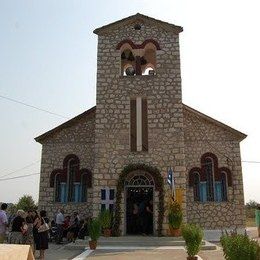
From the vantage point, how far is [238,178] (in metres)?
17.4

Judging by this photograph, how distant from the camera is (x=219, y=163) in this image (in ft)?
57.7

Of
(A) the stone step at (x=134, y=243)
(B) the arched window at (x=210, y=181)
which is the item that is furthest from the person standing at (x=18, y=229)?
(B) the arched window at (x=210, y=181)

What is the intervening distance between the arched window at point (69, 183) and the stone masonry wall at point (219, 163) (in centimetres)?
511

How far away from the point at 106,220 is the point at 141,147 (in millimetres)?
3639

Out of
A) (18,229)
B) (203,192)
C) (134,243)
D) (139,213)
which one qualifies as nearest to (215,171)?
(203,192)

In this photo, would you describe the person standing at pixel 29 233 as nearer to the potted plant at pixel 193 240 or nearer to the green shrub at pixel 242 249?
the potted plant at pixel 193 240

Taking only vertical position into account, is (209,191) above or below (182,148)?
below

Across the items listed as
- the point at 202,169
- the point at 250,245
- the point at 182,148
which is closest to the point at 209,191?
the point at 202,169

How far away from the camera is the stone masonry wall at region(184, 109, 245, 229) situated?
17000 millimetres

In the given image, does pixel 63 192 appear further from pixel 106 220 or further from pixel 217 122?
pixel 217 122

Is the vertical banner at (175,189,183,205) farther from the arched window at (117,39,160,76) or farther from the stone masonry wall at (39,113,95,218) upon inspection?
the arched window at (117,39,160,76)

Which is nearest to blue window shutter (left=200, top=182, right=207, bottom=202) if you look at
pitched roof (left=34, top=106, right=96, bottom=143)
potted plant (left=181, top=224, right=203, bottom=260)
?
pitched roof (left=34, top=106, right=96, bottom=143)

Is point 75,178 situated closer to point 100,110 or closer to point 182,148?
point 100,110

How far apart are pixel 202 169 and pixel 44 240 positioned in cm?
965
